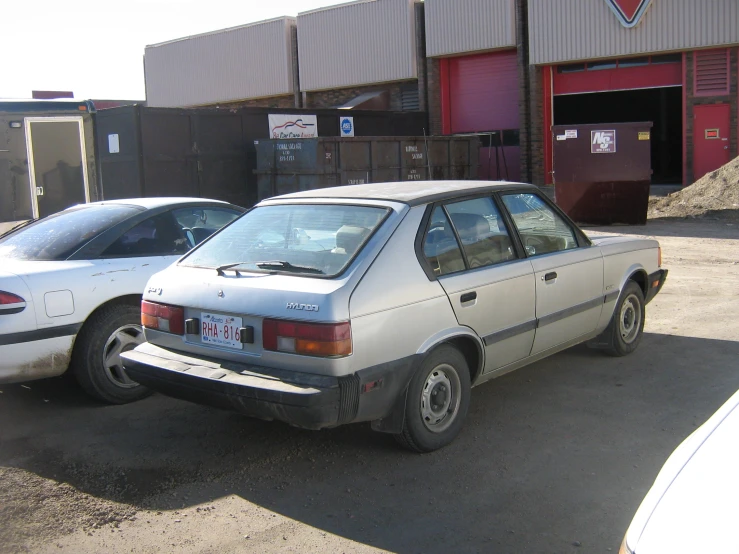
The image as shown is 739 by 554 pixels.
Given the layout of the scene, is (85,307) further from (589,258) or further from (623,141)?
(623,141)

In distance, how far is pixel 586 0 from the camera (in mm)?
22438

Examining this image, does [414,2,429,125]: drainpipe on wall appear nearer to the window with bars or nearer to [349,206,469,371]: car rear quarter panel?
the window with bars

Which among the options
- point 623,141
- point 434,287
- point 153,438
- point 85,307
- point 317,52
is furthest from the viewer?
point 317,52

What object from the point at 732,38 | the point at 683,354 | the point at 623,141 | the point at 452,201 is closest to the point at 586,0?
the point at 732,38

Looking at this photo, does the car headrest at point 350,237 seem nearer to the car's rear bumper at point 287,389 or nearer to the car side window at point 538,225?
the car's rear bumper at point 287,389

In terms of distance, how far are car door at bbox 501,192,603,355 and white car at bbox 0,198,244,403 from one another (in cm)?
266

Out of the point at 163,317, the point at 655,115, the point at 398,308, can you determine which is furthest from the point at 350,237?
the point at 655,115

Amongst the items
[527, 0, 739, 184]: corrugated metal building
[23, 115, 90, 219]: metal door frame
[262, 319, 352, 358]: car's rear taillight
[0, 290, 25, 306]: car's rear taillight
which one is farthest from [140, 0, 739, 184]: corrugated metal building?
[262, 319, 352, 358]: car's rear taillight

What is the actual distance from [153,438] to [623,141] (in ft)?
40.5

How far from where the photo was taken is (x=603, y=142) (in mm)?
15281

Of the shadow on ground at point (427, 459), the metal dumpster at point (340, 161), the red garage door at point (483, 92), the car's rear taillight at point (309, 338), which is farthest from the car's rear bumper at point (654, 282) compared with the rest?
the red garage door at point (483, 92)

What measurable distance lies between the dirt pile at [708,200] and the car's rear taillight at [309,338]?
48.4 ft

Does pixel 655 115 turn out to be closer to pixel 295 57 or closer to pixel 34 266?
pixel 295 57

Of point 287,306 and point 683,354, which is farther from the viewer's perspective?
point 683,354
